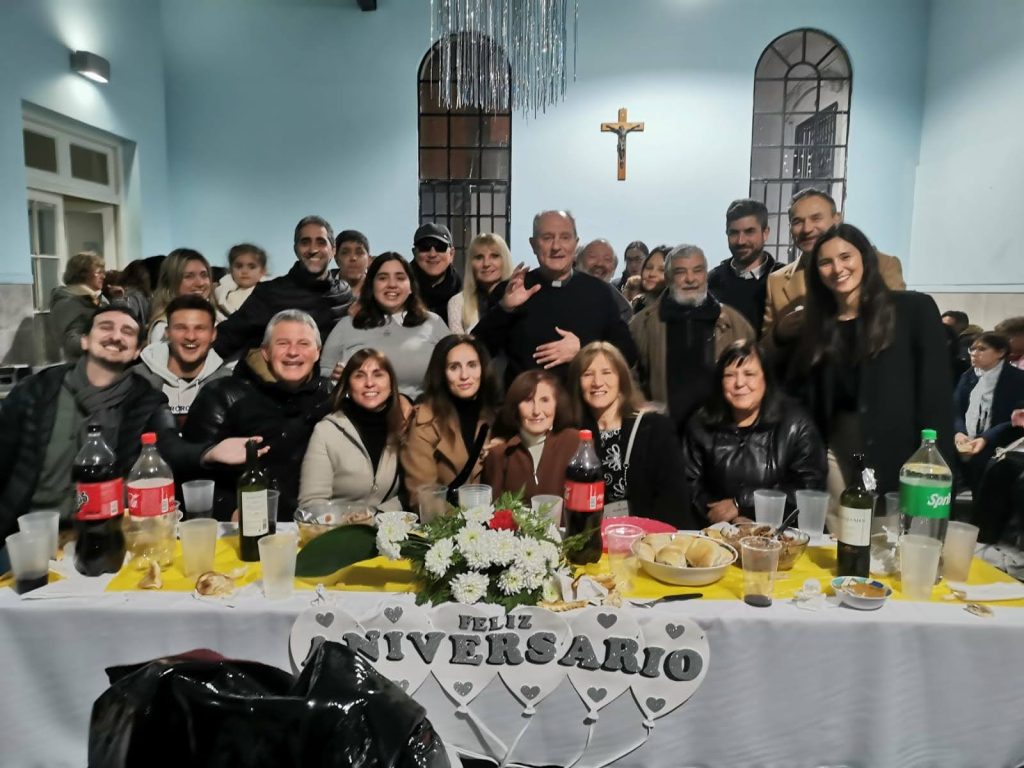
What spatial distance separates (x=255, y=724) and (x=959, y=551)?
1559 mm

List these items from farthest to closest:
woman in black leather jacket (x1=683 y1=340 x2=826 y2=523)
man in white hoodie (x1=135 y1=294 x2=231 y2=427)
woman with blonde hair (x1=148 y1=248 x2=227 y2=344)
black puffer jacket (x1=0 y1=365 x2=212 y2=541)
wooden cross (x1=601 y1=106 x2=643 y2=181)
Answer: wooden cross (x1=601 y1=106 x2=643 y2=181), woman with blonde hair (x1=148 y1=248 x2=227 y2=344), man in white hoodie (x1=135 y1=294 x2=231 y2=427), woman in black leather jacket (x1=683 y1=340 x2=826 y2=523), black puffer jacket (x1=0 y1=365 x2=212 y2=541)

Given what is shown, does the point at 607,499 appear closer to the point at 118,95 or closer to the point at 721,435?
the point at 721,435

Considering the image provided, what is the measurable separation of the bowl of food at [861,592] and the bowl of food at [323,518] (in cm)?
108

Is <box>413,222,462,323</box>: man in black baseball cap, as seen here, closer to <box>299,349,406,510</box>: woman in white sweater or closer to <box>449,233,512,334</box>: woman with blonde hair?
<box>449,233,512,334</box>: woman with blonde hair

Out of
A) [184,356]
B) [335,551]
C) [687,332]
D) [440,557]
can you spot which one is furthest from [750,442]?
[184,356]

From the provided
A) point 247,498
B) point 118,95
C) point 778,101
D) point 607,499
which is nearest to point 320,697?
point 247,498

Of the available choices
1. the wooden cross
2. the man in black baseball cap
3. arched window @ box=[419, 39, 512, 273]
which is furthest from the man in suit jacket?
arched window @ box=[419, 39, 512, 273]

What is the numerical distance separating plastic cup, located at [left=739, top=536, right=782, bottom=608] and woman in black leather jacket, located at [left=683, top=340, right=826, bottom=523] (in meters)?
0.73

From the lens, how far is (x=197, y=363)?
8.90 feet

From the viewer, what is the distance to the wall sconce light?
5422mm

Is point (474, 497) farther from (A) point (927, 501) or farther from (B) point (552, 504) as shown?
(A) point (927, 501)

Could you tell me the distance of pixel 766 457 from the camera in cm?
227

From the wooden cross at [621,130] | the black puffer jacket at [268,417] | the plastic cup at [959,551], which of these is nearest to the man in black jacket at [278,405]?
the black puffer jacket at [268,417]

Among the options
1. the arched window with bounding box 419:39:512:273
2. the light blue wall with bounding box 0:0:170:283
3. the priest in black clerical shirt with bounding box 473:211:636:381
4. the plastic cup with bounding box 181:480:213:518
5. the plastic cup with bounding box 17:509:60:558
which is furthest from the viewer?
the arched window with bounding box 419:39:512:273
